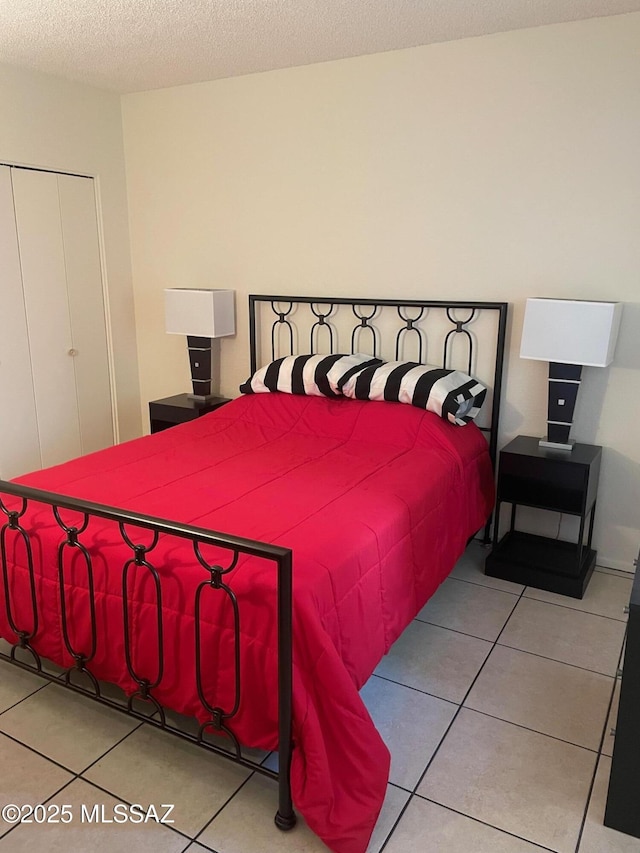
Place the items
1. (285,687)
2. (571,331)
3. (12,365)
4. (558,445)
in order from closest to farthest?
(285,687) → (571,331) → (558,445) → (12,365)

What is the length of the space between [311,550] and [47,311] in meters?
2.71

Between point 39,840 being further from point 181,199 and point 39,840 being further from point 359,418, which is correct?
point 181,199

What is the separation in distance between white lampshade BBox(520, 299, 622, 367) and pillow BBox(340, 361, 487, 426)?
37 centimetres

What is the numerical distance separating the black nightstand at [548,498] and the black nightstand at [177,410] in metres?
1.75

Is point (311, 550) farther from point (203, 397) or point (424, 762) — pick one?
point (203, 397)

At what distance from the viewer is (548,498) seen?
2.99 meters

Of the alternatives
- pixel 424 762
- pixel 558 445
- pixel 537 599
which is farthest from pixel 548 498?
pixel 424 762

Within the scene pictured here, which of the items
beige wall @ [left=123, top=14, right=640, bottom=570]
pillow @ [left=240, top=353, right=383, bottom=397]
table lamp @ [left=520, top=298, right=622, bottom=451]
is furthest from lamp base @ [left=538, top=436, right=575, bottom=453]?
pillow @ [left=240, top=353, right=383, bottom=397]

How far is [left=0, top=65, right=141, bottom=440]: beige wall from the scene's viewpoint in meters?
3.54

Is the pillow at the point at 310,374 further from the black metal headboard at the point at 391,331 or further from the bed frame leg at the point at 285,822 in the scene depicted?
the bed frame leg at the point at 285,822

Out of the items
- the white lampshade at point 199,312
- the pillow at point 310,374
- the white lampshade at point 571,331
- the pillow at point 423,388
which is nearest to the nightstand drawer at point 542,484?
the pillow at point 423,388

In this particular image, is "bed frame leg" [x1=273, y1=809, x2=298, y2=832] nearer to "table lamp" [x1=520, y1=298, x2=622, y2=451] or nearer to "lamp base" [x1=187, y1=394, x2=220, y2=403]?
"table lamp" [x1=520, y1=298, x2=622, y2=451]

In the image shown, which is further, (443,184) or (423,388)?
(443,184)

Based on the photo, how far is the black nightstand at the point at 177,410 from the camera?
12.6 feet
